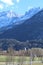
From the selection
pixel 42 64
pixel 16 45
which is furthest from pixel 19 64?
pixel 16 45

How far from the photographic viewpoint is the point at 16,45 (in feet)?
621

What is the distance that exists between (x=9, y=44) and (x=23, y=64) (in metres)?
134

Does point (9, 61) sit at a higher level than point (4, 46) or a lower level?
lower

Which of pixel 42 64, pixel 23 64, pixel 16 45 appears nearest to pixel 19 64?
pixel 23 64

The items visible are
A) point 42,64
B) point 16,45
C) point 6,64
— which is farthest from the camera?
point 16,45

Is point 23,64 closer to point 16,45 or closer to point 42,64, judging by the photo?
point 42,64

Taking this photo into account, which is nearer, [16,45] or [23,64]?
[23,64]

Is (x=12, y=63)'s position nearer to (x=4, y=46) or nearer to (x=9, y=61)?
(x=9, y=61)

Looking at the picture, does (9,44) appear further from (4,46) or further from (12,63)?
(12,63)

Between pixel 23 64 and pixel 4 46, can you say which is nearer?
pixel 23 64

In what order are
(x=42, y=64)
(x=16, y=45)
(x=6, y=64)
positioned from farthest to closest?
(x=16, y=45) < (x=42, y=64) < (x=6, y=64)

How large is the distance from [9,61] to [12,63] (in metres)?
0.93

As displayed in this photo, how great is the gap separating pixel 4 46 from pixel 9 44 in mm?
3816

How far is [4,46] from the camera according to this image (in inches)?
7539
